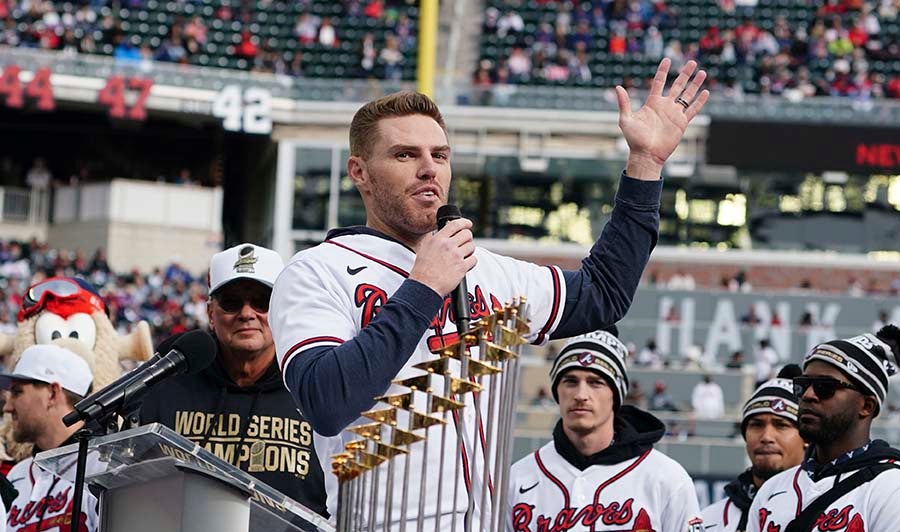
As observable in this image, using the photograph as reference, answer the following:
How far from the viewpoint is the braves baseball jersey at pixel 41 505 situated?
17.7 ft

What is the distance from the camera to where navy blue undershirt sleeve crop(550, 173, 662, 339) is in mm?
3990

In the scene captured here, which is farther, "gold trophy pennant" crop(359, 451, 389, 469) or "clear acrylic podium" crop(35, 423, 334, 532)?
"clear acrylic podium" crop(35, 423, 334, 532)

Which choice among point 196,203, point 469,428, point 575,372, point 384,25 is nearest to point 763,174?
point 384,25

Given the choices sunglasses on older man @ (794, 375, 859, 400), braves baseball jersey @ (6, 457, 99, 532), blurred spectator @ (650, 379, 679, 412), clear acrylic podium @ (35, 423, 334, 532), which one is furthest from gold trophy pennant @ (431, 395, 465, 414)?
blurred spectator @ (650, 379, 679, 412)

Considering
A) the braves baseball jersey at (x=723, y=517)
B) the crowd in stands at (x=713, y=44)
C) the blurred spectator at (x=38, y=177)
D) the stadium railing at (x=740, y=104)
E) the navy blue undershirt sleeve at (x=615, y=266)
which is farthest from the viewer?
the blurred spectator at (x=38, y=177)

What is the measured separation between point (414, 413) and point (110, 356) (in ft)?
11.6

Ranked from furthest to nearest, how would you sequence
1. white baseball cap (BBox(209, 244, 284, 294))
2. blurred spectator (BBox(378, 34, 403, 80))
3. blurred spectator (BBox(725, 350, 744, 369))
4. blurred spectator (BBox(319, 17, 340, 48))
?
blurred spectator (BBox(319, 17, 340, 48)) → blurred spectator (BBox(378, 34, 403, 80)) → blurred spectator (BBox(725, 350, 744, 369)) → white baseball cap (BBox(209, 244, 284, 294))

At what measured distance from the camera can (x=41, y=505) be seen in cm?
550

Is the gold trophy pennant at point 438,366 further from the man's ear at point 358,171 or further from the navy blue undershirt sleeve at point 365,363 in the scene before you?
the man's ear at point 358,171

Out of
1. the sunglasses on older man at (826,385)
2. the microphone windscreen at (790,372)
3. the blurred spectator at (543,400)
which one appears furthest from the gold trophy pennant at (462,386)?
the blurred spectator at (543,400)

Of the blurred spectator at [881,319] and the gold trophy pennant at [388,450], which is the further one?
the blurred spectator at [881,319]

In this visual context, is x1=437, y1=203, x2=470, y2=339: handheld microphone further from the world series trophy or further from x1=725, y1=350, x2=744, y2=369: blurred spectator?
x1=725, y1=350, x2=744, y2=369: blurred spectator

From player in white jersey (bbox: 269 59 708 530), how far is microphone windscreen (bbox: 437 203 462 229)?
2.8 inches

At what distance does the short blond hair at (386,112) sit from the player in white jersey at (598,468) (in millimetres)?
2274
